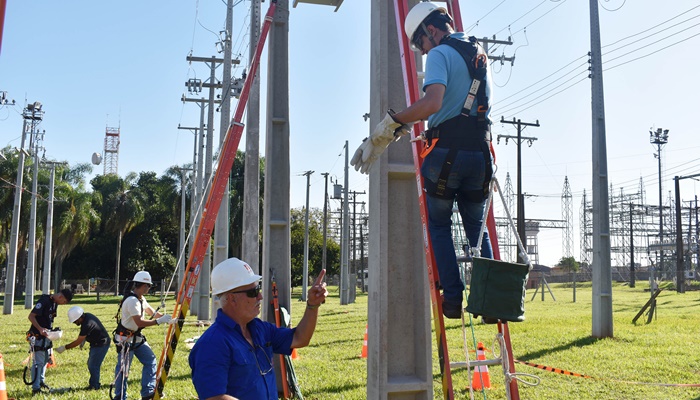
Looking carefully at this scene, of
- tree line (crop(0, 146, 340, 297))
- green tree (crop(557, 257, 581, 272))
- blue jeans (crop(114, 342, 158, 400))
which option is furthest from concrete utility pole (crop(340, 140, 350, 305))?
green tree (crop(557, 257, 581, 272))

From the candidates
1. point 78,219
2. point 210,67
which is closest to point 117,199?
point 78,219

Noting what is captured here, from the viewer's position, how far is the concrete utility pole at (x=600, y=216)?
52.5 ft

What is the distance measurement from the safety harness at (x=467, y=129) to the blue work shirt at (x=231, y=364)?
4.92ft

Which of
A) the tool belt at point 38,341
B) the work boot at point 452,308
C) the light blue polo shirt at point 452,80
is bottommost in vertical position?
the tool belt at point 38,341

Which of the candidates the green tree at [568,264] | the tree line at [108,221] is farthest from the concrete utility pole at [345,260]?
the green tree at [568,264]

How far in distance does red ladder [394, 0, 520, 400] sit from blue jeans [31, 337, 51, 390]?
9552 mm

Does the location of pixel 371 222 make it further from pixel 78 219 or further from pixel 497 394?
pixel 78 219

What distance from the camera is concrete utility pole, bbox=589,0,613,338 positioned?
16.0 meters

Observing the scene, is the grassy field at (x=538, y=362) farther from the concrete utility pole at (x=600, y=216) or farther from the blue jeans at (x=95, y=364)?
the concrete utility pole at (x=600, y=216)

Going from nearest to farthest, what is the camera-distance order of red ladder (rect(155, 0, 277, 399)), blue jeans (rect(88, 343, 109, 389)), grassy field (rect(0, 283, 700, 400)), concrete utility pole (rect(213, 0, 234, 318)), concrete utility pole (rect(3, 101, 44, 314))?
red ladder (rect(155, 0, 277, 399)) → grassy field (rect(0, 283, 700, 400)) → blue jeans (rect(88, 343, 109, 389)) → concrete utility pole (rect(213, 0, 234, 318)) → concrete utility pole (rect(3, 101, 44, 314))

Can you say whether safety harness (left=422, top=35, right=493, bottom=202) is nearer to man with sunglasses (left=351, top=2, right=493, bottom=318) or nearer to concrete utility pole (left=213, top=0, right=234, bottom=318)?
man with sunglasses (left=351, top=2, right=493, bottom=318)

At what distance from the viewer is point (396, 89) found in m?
4.69

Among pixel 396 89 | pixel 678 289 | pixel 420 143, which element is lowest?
pixel 678 289

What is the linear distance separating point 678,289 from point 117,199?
47420 mm
